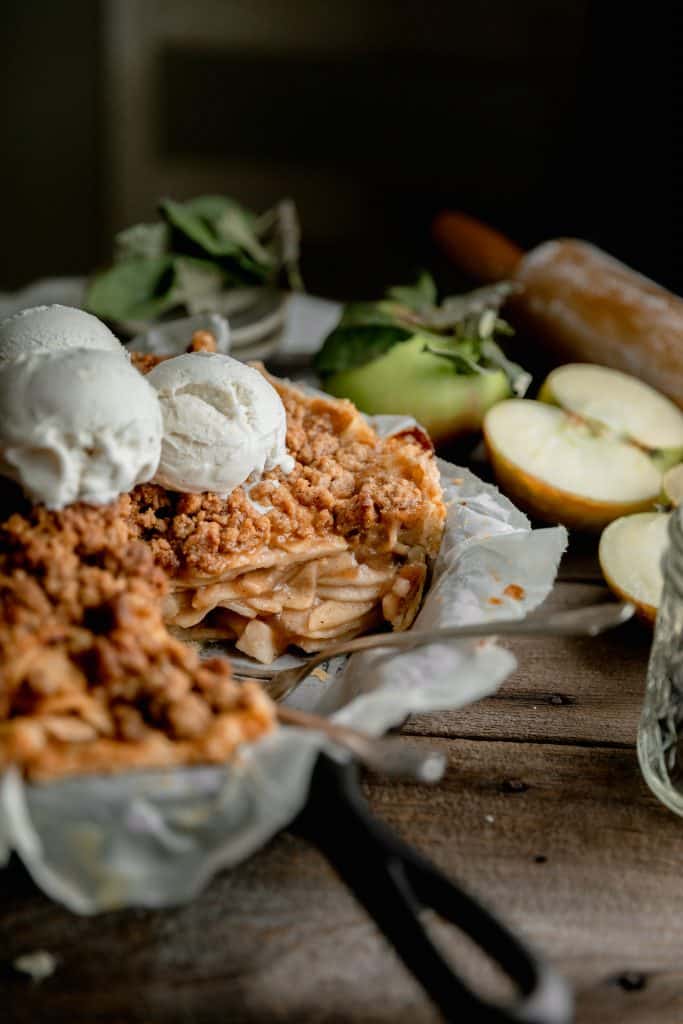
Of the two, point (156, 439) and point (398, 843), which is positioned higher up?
point (156, 439)

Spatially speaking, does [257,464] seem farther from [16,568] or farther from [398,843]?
[398,843]

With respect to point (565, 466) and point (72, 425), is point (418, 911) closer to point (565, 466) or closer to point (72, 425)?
point (72, 425)

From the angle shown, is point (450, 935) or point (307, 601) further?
point (307, 601)

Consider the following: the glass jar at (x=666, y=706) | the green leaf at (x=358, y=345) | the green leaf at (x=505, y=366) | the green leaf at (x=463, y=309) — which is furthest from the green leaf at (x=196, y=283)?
the glass jar at (x=666, y=706)

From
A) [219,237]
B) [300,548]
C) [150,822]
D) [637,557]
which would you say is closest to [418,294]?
[219,237]

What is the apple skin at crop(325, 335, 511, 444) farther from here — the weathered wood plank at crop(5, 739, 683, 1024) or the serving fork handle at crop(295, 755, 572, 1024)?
the serving fork handle at crop(295, 755, 572, 1024)

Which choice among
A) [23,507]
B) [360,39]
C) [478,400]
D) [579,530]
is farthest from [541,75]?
[23,507]

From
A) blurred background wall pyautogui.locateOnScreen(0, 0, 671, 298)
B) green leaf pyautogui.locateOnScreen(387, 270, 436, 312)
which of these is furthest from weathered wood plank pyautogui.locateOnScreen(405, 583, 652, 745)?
blurred background wall pyautogui.locateOnScreen(0, 0, 671, 298)
